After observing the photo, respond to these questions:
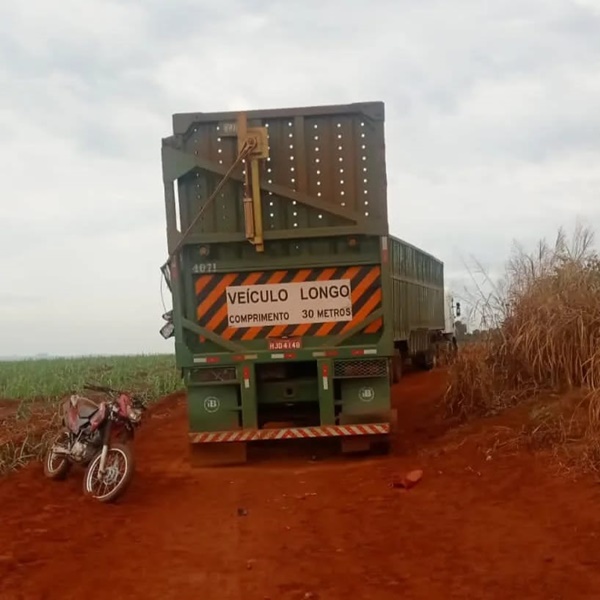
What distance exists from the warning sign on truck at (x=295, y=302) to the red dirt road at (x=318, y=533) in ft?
5.51

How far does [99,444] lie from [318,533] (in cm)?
301

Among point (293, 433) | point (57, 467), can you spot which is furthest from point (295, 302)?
point (57, 467)

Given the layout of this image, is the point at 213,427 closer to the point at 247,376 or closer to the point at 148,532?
the point at 247,376

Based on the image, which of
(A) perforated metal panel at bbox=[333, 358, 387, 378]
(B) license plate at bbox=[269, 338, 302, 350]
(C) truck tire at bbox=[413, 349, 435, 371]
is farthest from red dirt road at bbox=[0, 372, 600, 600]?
(C) truck tire at bbox=[413, 349, 435, 371]

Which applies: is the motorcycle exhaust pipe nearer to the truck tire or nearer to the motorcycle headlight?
the motorcycle headlight

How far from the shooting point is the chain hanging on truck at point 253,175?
32.3ft

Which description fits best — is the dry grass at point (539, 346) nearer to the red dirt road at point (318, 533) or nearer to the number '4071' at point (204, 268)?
the red dirt road at point (318, 533)

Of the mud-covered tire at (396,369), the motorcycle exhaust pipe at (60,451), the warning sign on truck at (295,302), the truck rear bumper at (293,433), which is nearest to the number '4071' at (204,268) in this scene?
the warning sign on truck at (295,302)

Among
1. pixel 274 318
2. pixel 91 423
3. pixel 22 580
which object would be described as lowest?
pixel 22 580

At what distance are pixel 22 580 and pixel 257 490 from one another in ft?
10.7

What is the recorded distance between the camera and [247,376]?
10.2m

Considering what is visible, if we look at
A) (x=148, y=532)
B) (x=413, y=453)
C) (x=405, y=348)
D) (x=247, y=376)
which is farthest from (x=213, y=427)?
(x=405, y=348)

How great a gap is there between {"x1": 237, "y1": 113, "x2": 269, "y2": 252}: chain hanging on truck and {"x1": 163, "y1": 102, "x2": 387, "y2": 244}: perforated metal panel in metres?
0.14

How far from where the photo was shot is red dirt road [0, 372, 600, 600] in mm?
5574
